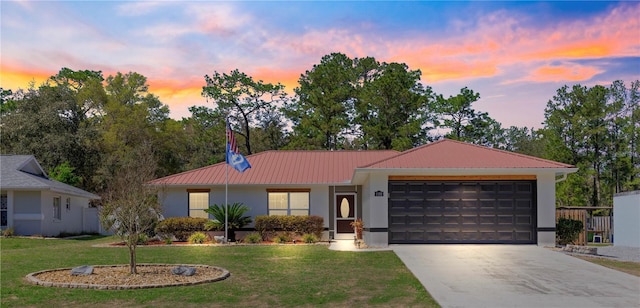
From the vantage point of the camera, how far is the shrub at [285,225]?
25156 mm

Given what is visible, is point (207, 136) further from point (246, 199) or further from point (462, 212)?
point (462, 212)

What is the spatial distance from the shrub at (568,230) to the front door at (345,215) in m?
8.28

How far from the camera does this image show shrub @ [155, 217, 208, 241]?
24875 millimetres

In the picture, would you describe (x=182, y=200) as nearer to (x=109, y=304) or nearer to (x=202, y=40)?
(x=202, y=40)

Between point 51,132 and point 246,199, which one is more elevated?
point 51,132

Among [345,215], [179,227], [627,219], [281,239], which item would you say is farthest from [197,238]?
[627,219]

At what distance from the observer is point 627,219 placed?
24516 mm

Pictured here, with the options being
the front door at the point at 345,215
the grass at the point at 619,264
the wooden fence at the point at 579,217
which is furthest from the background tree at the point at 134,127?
the grass at the point at 619,264

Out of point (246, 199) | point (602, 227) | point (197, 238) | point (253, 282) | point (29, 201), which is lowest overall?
point (602, 227)

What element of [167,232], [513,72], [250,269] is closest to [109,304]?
[250,269]

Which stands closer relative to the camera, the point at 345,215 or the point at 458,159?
the point at 458,159

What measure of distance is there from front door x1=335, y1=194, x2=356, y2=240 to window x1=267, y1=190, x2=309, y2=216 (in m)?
1.34

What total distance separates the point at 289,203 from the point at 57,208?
12330 mm

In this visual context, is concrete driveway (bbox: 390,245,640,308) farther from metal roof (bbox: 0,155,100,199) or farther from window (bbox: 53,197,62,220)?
window (bbox: 53,197,62,220)
